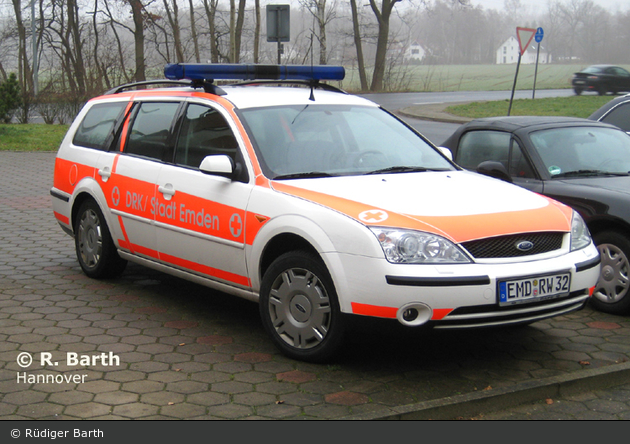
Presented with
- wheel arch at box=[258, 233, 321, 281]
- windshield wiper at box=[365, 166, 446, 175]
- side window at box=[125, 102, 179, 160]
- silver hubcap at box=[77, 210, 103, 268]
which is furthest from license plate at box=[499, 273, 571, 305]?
silver hubcap at box=[77, 210, 103, 268]

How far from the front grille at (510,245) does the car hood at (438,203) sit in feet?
0.12

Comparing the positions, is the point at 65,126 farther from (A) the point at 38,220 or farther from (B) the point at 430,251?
(B) the point at 430,251

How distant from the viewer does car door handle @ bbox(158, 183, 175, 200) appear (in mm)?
5672

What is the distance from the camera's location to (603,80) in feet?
119

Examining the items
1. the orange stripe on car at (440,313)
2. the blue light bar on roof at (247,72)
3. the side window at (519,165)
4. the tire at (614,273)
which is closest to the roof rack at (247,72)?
the blue light bar on roof at (247,72)

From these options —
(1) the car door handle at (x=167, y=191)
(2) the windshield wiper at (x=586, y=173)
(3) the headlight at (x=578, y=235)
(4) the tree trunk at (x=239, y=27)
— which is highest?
(4) the tree trunk at (x=239, y=27)

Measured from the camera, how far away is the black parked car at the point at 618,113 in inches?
359

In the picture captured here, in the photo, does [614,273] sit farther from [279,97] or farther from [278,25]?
[278,25]

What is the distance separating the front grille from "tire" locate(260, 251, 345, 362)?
33.1 inches

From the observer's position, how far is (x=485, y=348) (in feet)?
16.9

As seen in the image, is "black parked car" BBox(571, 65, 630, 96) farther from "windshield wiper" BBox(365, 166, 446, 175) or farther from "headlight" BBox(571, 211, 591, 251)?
"headlight" BBox(571, 211, 591, 251)

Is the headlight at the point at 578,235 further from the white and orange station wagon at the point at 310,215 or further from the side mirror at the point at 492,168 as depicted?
the side mirror at the point at 492,168

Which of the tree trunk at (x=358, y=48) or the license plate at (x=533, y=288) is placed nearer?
the license plate at (x=533, y=288)

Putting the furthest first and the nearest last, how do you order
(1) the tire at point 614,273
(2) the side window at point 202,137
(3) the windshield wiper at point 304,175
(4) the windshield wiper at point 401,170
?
(1) the tire at point 614,273, (2) the side window at point 202,137, (4) the windshield wiper at point 401,170, (3) the windshield wiper at point 304,175
